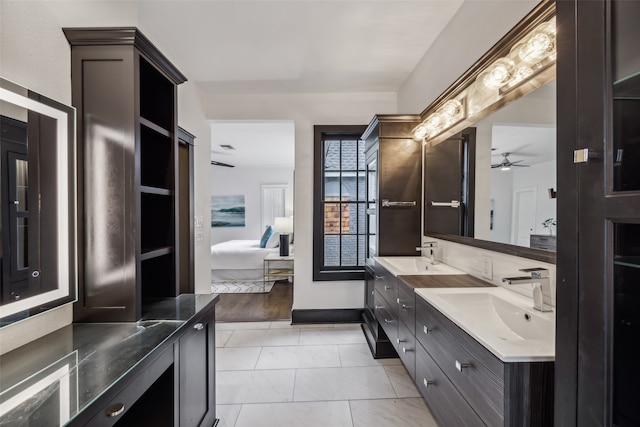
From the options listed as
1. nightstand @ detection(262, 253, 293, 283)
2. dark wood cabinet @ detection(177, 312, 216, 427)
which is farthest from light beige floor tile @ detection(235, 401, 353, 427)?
nightstand @ detection(262, 253, 293, 283)

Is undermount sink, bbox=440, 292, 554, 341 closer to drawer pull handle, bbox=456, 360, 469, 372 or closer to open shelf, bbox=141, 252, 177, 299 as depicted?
drawer pull handle, bbox=456, 360, 469, 372

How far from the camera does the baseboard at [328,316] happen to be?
3.33m

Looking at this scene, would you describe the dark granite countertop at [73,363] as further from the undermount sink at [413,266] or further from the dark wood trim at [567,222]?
the undermount sink at [413,266]

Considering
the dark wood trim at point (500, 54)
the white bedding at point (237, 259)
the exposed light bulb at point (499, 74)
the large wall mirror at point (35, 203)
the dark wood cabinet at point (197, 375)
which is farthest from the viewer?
the white bedding at point (237, 259)

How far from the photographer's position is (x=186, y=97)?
2.81 meters

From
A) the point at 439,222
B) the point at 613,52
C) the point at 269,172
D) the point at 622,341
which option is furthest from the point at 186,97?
the point at 269,172

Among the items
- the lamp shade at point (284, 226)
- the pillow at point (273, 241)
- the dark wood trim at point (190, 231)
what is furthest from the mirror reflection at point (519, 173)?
the pillow at point (273, 241)

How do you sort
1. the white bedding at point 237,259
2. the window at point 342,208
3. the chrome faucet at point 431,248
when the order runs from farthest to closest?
the white bedding at point 237,259 → the window at point 342,208 → the chrome faucet at point 431,248

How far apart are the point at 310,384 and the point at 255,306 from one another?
6.29 feet

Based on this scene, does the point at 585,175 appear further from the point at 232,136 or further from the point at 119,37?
the point at 232,136

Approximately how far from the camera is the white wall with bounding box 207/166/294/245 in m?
7.47

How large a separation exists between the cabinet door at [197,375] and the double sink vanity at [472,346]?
48.3 inches

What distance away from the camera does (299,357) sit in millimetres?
2594

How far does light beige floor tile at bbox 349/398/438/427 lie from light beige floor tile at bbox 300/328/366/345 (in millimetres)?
906
